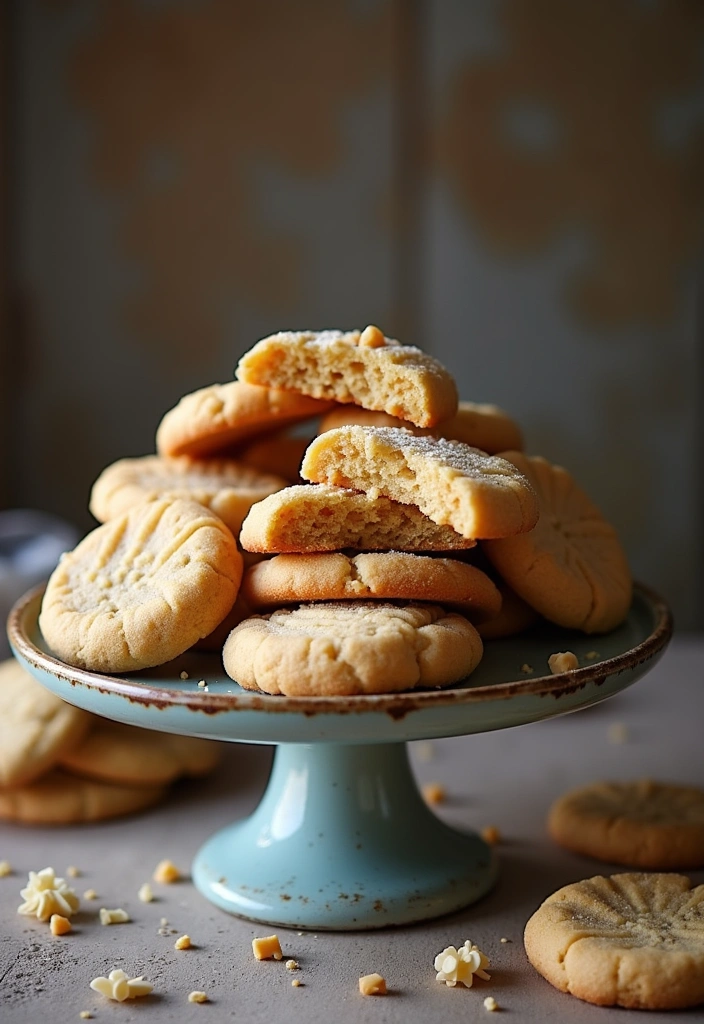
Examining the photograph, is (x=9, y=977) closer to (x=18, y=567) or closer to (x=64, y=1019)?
(x=64, y=1019)

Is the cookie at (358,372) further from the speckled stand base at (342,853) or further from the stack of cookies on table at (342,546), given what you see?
the speckled stand base at (342,853)

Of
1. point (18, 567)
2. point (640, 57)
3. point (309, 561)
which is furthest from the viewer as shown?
point (640, 57)

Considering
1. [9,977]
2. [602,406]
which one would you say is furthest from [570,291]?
Answer: [9,977]

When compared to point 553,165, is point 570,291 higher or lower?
lower

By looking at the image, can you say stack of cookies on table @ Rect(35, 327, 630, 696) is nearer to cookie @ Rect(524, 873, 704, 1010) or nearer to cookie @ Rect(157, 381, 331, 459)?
cookie @ Rect(157, 381, 331, 459)

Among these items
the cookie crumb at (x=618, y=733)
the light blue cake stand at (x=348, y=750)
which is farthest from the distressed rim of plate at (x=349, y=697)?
the cookie crumb at (x=618, y=733)

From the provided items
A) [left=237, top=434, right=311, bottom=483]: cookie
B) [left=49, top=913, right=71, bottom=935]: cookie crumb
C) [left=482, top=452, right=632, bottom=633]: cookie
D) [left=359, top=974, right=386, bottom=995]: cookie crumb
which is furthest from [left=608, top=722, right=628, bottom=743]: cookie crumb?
[left=49, top=913, right=71, bottom=935]: cookie crumb
